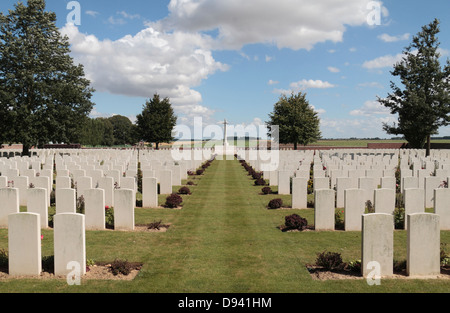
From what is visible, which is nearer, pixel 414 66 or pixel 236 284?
pixel 236 284

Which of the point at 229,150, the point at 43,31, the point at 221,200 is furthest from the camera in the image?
the point at 229,150

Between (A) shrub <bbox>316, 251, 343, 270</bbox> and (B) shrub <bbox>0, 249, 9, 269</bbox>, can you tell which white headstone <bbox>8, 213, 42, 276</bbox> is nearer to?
(B) shrub <bbox>0, 249, 9, 269</bbox>

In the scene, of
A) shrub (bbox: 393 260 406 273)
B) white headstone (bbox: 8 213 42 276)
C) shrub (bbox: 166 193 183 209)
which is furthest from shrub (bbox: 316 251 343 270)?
shrub (bbox: 166 193 183 209)

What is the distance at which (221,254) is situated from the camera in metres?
8.40

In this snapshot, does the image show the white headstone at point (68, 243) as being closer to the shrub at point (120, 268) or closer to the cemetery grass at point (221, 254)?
the cemetery grass at point (221, 254)

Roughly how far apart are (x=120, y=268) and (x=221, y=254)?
234 centimetres

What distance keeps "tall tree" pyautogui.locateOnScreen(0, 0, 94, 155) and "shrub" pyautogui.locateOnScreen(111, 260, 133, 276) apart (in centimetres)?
3174

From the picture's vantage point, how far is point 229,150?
68625 mm

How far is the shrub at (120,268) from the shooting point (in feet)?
23.2

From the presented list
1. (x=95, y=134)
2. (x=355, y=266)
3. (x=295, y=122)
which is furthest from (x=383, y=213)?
(x=95, y=134)

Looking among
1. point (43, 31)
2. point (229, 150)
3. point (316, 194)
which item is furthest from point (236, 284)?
point (229, 150)

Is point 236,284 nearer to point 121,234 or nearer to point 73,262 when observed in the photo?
point 73,262

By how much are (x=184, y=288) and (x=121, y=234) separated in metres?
4.46
